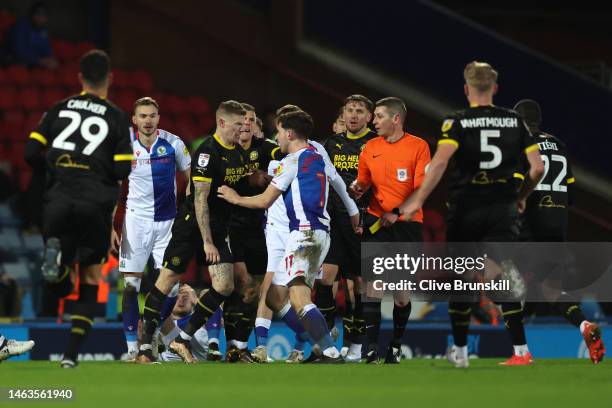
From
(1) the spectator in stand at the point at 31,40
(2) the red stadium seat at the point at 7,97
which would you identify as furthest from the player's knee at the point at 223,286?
(1) the spectator in stand at the point at 31,40

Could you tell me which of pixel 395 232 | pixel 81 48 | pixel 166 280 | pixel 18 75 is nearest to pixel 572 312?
pixel 395 232

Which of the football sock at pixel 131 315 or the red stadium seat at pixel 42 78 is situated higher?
the red stadium seat at pixel 42 78

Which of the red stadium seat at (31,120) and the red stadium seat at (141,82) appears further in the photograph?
the red stadium seat at (141,82)

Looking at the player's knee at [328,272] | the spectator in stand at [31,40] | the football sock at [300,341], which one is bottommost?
the football sock at [300,341]

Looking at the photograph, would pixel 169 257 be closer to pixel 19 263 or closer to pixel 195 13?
pixel 19 263

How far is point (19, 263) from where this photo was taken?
15758mm

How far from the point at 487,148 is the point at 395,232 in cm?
166

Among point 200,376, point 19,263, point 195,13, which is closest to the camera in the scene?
point 200,376

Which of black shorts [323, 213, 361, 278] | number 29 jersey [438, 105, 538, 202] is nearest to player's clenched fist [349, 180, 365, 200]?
black shorts [323, 213, 361, 278]

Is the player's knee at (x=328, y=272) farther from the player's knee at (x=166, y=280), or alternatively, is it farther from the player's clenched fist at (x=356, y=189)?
the player's knee at (x=166, y=280)

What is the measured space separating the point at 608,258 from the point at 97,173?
938 cm

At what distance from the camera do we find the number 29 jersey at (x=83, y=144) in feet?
28.3

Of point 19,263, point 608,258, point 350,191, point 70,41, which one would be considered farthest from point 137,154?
point 70,41

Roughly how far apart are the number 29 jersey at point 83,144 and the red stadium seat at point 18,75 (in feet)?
31.2
